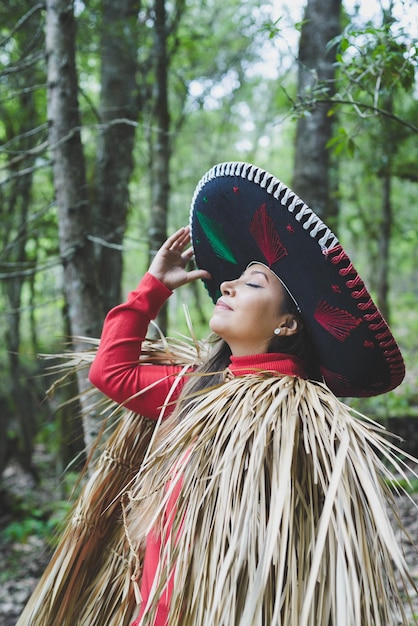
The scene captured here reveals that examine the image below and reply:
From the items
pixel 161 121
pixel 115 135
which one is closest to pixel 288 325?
pixel 161 121

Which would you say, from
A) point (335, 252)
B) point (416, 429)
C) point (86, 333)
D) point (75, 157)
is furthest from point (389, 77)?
point (416, 429)

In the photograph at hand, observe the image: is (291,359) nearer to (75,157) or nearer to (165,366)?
(165,366)

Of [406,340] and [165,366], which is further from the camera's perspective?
[406,340]

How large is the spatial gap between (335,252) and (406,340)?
33.0ft

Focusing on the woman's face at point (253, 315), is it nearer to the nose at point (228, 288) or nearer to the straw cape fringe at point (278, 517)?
the nose at point (228, 288)

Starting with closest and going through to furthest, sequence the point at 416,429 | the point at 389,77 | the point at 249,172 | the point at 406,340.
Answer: the point at 249,172
the point at 389,77
the point at 416,429
the point at 406,340

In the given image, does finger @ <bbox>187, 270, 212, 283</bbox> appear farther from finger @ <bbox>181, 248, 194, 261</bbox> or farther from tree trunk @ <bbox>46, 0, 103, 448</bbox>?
tree trunk @ <bbox>46, 0, 103, 448</bbox>

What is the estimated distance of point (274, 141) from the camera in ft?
53.2

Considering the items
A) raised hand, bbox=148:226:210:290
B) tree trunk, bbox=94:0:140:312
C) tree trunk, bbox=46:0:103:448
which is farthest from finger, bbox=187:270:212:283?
tree trunk, bbox=94:0:140:312

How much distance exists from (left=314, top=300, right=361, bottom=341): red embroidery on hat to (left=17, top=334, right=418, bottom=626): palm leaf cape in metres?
0.16

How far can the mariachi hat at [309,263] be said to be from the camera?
1.35 m

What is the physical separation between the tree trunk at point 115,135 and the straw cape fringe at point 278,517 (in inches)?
91.3

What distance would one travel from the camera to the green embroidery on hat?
5.85 feet

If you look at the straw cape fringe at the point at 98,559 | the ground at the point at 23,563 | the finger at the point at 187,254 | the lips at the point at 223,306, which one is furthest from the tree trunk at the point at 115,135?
the lips at the point at 223,306
